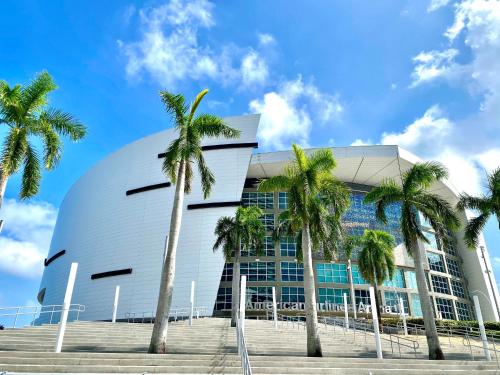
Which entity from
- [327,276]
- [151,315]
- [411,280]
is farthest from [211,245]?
[411,280]

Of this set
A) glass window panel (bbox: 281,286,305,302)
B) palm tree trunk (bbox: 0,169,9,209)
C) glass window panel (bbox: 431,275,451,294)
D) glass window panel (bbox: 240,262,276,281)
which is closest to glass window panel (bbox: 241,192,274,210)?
glass window panel (bbox: 240,262,276,281)

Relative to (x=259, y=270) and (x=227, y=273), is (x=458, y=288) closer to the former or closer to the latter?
(x=259, y=270)

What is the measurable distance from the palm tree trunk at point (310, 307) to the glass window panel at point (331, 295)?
93.3 feet

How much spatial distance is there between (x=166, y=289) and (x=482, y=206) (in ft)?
58.2

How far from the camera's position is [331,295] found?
42312 mm

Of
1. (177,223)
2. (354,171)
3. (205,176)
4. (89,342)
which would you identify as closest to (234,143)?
(354,171)

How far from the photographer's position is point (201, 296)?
37125 millimetres

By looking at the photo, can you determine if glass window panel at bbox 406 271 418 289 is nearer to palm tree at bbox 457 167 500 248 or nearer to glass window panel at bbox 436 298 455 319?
glass window panel at bbox 436 298 455 319

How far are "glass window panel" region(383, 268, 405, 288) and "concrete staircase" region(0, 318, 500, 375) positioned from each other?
27554 mm

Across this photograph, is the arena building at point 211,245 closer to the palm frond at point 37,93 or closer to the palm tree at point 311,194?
the palm tree at point 311,194

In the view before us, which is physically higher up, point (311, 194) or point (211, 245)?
point (211, 245)

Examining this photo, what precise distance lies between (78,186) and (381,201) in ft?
171

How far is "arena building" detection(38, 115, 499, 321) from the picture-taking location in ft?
129

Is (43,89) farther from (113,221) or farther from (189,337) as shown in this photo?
(113,221)
